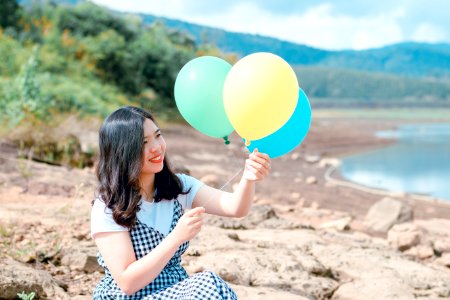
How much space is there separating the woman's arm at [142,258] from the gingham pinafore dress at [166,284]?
71mm

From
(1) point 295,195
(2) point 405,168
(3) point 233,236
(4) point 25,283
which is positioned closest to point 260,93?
(4) point 25,283

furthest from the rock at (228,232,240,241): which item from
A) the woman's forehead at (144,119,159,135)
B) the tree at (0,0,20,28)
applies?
the tree at (0,0,20,28)

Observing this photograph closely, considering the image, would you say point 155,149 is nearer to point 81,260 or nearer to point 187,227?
point 187,227

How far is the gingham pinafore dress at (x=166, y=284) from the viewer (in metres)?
2.23

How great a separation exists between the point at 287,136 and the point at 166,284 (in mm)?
816

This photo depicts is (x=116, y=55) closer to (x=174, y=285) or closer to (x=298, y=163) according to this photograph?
(x=298, y=163)

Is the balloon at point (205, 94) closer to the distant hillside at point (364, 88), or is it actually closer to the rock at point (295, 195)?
the rock at point (295, 195)

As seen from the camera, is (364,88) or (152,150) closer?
(152,150)

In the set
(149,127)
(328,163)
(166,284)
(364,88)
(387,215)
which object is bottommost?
(364,88)

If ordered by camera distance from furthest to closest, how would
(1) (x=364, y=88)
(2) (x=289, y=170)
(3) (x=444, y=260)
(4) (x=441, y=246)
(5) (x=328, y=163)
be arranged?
(1) (x=364, y=88)
(5) (x=328, y=163)
(2) (x=289, y=170)
(4) (x=441, y=246)
(3) (x=444, y=260)

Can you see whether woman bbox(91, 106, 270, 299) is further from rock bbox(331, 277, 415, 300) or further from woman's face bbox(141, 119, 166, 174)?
rock bbox(331, 277, 415, 300)

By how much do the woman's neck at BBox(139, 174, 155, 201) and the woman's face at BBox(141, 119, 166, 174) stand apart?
0.09 feet

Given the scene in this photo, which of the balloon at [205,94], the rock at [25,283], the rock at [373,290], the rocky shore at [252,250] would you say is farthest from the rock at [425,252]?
the rock at [25,283]

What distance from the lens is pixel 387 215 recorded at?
7.28 metres
